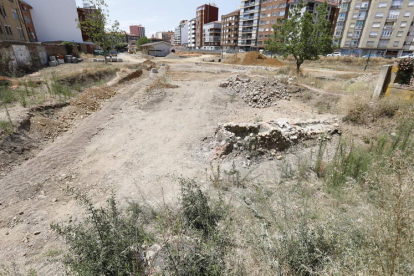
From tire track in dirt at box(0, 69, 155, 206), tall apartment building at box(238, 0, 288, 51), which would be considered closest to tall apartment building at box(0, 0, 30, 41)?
tire track in dirt at box(0, 69, 155, 206)

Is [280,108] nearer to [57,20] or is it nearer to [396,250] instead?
[396,250]

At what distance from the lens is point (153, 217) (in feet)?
13.8

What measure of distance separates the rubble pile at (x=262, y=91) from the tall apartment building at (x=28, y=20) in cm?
4394

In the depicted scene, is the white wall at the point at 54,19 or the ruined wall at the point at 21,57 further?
the white wall at the point at 54,19

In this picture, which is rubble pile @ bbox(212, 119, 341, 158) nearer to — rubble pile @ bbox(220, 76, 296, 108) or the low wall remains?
rubble pile @ bbox(220, 76, 296, 108)

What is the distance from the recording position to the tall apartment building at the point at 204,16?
304 feet

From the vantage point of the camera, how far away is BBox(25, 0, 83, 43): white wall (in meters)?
43.5

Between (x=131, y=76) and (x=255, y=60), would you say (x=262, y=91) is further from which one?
(x=255, y=60)

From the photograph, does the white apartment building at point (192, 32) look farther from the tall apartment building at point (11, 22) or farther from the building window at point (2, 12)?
the building window at point (2, 12)

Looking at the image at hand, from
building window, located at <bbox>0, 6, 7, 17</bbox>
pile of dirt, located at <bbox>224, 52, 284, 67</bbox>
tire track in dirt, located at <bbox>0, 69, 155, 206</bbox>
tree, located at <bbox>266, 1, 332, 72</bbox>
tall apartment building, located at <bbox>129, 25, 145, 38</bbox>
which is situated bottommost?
tire track in dirt, located at <bbox>0, 69, 155, 206</bbox>

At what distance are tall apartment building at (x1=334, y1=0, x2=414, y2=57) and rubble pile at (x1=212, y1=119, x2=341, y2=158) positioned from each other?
161 feet

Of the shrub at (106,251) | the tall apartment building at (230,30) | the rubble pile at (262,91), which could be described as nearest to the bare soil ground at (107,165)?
the shrub at (106,251)

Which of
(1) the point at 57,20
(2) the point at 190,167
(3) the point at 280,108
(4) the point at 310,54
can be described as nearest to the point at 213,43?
(1) the point at 57,20

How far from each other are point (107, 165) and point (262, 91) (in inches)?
452
